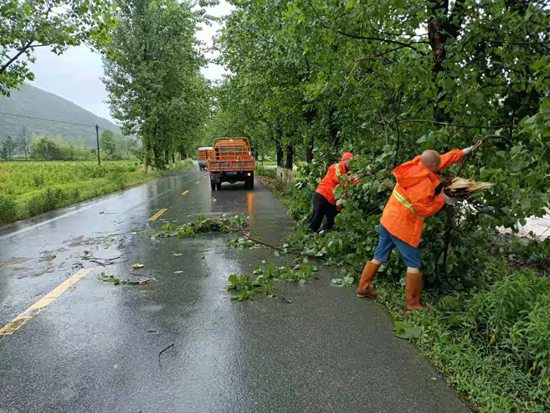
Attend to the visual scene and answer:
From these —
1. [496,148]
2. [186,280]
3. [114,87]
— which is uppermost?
[114,87]

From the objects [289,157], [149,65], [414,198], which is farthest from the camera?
[149,65]

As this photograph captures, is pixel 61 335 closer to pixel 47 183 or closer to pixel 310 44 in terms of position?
pixel 310 44

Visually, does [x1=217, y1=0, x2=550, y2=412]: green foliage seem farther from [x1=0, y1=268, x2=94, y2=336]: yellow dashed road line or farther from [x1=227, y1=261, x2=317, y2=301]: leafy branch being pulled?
[x1=0, y1=268, x2=94, y2=336]: yellow dashed road line

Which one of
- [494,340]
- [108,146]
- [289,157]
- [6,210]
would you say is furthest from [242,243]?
[108,146]

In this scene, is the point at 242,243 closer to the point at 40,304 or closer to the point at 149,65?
the point at 40,304

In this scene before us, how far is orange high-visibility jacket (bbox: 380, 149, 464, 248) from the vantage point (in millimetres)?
4461

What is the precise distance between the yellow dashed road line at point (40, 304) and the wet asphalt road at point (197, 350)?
0.09 m

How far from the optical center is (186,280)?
20.1ft

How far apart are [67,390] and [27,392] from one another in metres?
0.29

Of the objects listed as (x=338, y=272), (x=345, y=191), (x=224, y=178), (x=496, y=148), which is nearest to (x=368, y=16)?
(x=496, y=148)

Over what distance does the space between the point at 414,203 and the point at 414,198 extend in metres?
0.05

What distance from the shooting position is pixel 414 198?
4508 mm

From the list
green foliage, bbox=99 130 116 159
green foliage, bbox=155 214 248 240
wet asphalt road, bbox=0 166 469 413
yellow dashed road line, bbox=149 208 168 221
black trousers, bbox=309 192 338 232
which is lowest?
wet asphalt road, bbox=0 166 469 413

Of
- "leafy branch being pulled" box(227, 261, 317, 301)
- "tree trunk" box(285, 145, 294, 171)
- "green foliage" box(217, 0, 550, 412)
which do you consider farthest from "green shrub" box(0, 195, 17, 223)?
"tree trunk" box(285, 145, 294, 171)
